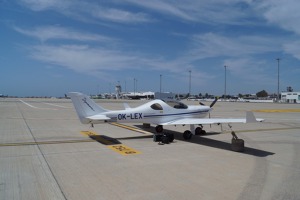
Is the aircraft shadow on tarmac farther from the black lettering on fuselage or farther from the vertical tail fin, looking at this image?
the vertical tail fin

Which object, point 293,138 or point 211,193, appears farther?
point 293,138

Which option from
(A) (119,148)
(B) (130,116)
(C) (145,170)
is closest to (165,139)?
(B) (130,116)

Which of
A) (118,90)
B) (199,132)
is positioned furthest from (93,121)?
(118,90)

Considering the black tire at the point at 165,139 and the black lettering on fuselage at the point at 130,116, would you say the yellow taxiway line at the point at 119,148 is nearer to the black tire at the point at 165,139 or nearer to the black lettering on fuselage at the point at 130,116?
the black lettering on fuselage at the point at 130,116

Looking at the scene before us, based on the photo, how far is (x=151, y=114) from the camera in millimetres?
14633

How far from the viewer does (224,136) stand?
52.0ft

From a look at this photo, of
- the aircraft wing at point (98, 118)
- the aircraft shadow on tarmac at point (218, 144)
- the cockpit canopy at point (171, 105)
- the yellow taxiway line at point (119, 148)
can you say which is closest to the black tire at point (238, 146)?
the aircraft shadow on tarmac at point (218, 144)

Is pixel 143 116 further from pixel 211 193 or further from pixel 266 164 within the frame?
pixel 211 193

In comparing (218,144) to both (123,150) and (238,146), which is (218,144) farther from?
(123,150)

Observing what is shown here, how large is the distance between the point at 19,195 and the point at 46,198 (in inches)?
27.1

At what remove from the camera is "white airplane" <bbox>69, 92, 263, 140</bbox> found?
43.0 feet

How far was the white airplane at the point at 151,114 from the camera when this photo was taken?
13109 mm

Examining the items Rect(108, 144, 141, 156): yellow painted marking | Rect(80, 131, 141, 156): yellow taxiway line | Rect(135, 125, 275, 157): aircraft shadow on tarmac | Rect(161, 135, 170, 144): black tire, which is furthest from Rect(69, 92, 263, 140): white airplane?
Rect(108, 144, 141, 156): yellow painted marking

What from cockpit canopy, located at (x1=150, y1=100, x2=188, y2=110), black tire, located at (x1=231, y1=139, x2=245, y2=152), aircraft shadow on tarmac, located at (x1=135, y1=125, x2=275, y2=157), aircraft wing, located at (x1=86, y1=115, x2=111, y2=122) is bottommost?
aircraft shadow on tarmac, located at (x1=135, y1=125, x2=275, y2=157)
